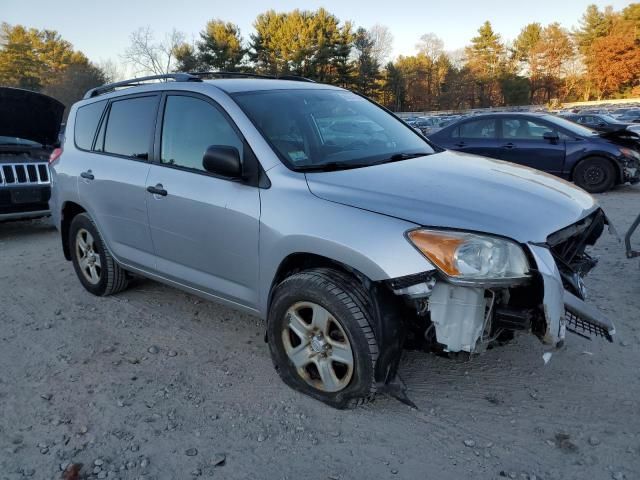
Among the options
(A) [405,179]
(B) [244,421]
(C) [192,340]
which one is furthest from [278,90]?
(B) [244,421]

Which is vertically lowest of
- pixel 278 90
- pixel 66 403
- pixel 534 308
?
pixel 66 403

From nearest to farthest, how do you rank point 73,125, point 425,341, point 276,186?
1. point 425,341
2. point 276,186
3. point 73,125

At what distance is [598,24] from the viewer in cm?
7350

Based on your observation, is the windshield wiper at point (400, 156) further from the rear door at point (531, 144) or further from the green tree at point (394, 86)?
the green tree at point (394, 86)

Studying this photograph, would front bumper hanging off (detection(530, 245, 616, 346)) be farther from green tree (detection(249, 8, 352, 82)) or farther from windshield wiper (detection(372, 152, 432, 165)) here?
green tree (detection(249, 8, 352, 82))

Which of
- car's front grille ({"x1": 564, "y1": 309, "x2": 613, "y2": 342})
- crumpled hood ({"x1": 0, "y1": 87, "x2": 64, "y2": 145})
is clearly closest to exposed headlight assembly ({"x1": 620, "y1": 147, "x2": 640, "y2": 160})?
car's front grille ({"x1": 564, "y1": 309, "x2": 613, "y2": 342})

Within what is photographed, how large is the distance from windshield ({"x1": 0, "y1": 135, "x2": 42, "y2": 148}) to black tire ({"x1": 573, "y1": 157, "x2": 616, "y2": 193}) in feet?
29.2

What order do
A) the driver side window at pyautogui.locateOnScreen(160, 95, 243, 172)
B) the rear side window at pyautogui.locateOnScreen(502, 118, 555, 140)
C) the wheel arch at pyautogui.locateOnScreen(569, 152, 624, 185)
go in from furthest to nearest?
the rear side window at pyautogui.locateOnScreen(502, 118, 555, 140) < the wheel arch at pyautogui.locateOnScreen(569, 152, 624, 185) < the driver side window at pyautogui.locateOnScreen(160, 95, 243, 172)

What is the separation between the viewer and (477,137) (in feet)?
34.1

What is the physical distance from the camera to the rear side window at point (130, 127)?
3916 mm

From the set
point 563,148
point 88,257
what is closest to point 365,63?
point 563,148

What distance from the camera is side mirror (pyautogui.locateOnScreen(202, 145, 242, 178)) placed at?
3.02 metres

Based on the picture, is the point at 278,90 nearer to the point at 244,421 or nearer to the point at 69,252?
the point at 244,421

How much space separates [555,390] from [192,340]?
2.43 meters
